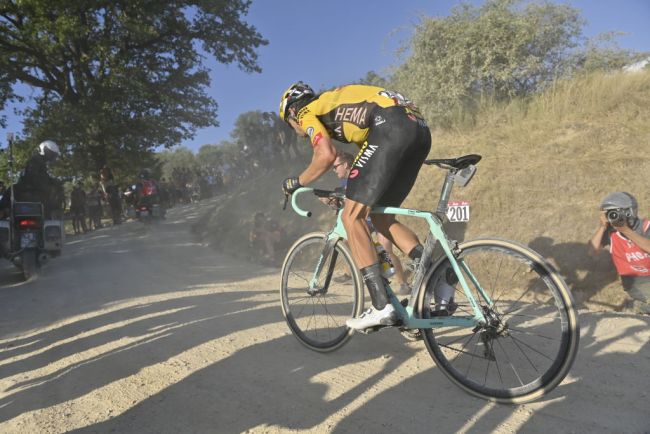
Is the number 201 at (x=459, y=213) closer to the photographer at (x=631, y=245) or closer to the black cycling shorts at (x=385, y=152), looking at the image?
the black cycling shorts at (x=385, y=152)

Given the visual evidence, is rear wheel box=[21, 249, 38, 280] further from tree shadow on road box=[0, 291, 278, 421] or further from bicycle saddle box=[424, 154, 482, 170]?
bicycle saddle box=[424, 154, 482, 170]

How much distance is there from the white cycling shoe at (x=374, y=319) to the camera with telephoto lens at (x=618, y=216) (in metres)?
3.07

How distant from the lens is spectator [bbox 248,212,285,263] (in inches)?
359

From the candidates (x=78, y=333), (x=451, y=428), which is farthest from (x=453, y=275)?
(x=78, y=333)

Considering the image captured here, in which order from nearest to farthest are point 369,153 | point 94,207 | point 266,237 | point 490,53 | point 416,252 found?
1. point 369,153
2. point 416,252
3. point 490,53
4. point 266,237
5. point 94,207

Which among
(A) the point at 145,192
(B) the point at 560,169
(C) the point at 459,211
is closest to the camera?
(C) the point at 459,211

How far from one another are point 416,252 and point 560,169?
5168 millimetres

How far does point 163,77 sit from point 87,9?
380cm

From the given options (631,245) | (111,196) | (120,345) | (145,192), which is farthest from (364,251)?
(111,196)

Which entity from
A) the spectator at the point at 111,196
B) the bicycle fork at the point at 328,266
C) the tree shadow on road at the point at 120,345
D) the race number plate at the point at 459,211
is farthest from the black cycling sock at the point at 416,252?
the spectator at the point at 111,196

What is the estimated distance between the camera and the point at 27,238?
712cm

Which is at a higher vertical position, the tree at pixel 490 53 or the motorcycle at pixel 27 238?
the tree at pixel 490 53

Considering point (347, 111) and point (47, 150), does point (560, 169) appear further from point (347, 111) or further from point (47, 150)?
point (47, 150)

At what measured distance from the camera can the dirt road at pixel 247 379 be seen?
2.30 metres
